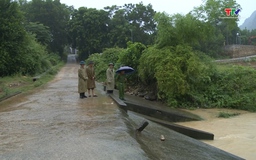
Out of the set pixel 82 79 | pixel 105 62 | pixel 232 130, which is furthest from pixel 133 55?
pixel 232 130

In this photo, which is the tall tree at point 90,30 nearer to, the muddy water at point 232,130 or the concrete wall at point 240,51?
the concrete wall at point 240,51

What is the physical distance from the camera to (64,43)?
181ft

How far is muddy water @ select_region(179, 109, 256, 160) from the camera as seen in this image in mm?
8258

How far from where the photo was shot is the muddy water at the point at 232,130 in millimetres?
8258

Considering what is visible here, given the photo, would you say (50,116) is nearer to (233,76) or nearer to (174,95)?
(174,95)

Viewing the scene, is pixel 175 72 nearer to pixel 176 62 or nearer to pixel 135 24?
pixel 176 62

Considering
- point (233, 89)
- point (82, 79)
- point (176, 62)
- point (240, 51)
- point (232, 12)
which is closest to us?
point (82, 79)

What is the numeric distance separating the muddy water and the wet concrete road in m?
3.78

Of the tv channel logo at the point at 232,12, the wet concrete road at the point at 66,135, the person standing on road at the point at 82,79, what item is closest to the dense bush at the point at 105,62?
the tv channel logo at the point at 232,12

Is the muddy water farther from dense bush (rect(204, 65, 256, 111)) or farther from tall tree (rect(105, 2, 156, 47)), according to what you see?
tall tree (rect(105, 2, 156, 47))

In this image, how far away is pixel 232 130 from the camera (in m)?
10.7

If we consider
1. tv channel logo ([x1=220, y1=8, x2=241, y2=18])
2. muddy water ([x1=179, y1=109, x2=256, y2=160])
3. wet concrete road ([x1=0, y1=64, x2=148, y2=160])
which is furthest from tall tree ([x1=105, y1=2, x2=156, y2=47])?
wet concrete road ([x1=0, y1=64, x2=148, y2=160])

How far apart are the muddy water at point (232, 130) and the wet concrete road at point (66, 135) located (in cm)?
378

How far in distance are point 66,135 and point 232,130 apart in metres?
7.53
